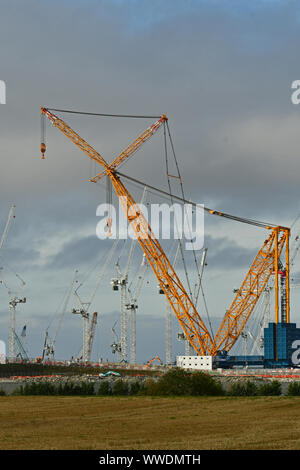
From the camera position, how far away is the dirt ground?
1654 inches

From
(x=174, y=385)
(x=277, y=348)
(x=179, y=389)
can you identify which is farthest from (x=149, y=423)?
(x=277, y=348)

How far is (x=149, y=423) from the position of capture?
5528 centimetres

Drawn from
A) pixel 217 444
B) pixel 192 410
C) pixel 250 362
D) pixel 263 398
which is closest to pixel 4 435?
pixel 217 444

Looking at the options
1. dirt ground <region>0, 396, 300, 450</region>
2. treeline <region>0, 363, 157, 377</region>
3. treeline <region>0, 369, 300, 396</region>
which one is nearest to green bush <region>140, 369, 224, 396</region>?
treeline <region>0, 369, 300, 396</region>

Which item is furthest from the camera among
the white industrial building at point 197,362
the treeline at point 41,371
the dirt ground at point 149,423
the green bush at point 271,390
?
the white industrial building at point 197,362

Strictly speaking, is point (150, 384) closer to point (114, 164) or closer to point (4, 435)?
point (4, 435)

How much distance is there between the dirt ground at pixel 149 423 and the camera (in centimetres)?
4200

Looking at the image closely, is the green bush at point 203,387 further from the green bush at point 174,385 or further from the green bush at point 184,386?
the green bush at point 174,385

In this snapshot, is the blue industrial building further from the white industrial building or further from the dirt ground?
the dirt ground

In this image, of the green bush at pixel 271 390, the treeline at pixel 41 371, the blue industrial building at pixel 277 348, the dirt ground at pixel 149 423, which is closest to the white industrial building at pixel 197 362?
the blue industrial building at pixel 277 348

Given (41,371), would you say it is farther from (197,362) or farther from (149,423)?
(149,423)

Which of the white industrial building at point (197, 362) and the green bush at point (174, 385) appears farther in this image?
the white industrial building at point (197, 362)

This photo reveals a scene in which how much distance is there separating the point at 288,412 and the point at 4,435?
26280 mm

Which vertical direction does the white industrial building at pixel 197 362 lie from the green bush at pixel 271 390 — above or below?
below
